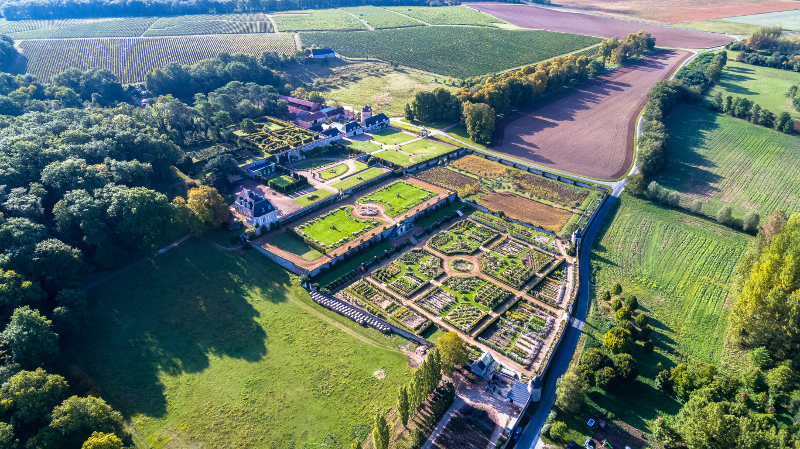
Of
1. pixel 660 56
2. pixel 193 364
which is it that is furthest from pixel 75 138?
pixel 660 56

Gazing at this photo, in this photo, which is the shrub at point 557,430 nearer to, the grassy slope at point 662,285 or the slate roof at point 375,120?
the grassy slope at point 662,285

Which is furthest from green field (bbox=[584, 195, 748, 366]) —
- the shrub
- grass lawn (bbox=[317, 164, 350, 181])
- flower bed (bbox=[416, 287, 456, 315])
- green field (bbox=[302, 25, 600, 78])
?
green field (bbox=[302, 25, 600, 78])

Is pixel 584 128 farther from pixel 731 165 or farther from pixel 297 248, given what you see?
pixel 297 248

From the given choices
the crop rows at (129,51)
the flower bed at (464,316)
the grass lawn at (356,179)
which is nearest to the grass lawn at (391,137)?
the grass lawn at (356,179)

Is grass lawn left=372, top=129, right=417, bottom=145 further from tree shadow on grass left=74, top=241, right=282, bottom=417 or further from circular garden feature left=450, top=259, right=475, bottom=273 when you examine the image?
tree shadow on grass left=74, top=241, right=282, bottom=417

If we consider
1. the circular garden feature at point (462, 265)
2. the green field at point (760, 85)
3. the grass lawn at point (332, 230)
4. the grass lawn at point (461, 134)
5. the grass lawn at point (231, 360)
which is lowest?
the grass lawn at point (231, 360)

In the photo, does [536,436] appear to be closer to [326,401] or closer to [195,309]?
[326,401]

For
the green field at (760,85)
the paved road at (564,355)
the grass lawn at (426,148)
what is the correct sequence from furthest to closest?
the green field at (760,85), the grass lawn at (426,148), the paved road at (564,355)
